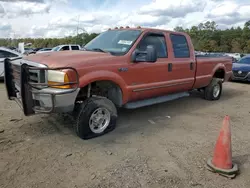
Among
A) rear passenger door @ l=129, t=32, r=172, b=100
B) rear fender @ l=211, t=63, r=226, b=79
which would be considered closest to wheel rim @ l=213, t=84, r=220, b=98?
rear fender @ l=211, t=63, r=226, b=79

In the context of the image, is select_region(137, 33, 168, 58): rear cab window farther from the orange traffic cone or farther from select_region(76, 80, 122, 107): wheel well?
the orange traffic cone

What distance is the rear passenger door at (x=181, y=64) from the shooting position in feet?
18.1

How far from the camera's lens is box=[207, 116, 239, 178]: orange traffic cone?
3146 mm

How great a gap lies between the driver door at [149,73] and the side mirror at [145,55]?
126 millimetres

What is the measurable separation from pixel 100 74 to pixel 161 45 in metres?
1.91

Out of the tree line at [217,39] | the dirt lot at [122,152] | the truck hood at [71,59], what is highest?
the tree line at [217,39]

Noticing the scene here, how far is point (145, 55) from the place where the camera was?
14.7 ft

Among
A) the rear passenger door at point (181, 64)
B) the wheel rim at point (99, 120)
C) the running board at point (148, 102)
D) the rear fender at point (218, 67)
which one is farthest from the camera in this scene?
the rear fender at point (218, 67)

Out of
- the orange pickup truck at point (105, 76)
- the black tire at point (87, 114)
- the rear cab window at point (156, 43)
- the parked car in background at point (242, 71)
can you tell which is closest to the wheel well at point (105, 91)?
the orange pickup truck at point (105, 76)

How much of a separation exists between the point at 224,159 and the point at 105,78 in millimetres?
2182

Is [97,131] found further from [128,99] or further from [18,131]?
[18,131]

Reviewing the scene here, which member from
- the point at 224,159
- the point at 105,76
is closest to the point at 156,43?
the point at 105,76

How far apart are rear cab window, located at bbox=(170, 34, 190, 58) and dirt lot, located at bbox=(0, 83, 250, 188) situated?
143cm

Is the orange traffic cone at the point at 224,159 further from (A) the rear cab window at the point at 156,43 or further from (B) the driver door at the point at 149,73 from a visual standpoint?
(A) the rear cab window at the point at 156,43
